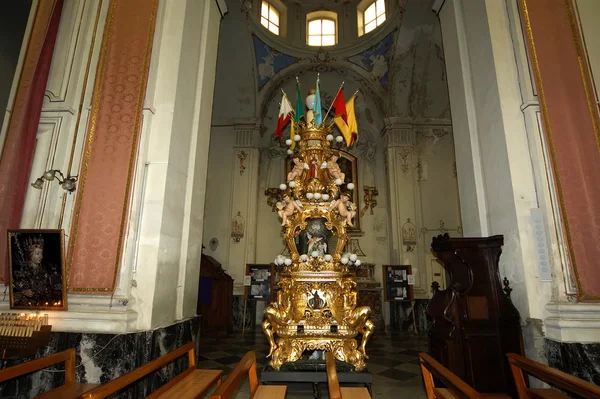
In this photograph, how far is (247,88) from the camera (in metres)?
9.61

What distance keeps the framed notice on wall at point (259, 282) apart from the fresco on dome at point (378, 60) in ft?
20.0

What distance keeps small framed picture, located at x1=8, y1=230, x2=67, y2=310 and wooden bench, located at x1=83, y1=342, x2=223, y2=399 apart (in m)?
1.57

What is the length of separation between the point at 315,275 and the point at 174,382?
1.96 m

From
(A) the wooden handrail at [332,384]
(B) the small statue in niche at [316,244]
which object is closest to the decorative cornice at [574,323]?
(A) the wooden handrail at [332,384]

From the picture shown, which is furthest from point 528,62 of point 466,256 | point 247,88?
point 247,88

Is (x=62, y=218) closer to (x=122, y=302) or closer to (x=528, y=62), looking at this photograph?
(x=122, y=302)

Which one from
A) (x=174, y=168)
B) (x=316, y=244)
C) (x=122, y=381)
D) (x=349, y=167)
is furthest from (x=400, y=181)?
(x=122, y=381)

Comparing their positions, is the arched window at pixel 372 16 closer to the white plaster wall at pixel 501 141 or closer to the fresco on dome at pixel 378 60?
the fresco on dome at pixel 378 60

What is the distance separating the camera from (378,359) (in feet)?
17.3

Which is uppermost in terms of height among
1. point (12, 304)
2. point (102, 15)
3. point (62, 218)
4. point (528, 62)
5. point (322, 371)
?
point (102, 15)

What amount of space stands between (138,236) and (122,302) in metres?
0.65

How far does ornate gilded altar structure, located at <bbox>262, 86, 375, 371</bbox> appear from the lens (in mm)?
3869

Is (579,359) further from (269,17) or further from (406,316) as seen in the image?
(269,17)

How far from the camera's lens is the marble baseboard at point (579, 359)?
2.97 metres
